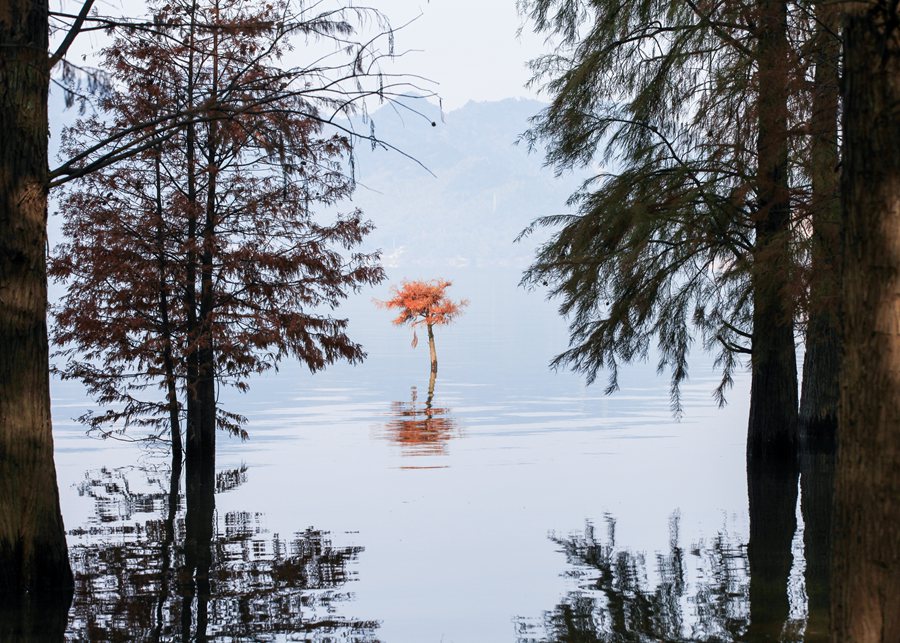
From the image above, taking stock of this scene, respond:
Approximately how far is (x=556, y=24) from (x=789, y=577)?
39.3ft

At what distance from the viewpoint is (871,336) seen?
215 inches

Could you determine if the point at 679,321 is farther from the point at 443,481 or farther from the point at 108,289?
the point at 108,289

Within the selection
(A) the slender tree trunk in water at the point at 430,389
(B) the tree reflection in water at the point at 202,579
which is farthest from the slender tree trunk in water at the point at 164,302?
(A) the slender tree trunk in water at the point at 430,389

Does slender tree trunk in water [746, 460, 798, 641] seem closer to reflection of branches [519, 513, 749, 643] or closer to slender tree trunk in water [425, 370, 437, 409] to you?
reflection of branches [519, 513, 749, 643]

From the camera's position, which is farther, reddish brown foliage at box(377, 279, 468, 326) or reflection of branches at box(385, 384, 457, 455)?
reddish brown foliage at box(377, 279, 468, 326)

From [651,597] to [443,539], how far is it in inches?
153

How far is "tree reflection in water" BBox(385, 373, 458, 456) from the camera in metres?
26.1

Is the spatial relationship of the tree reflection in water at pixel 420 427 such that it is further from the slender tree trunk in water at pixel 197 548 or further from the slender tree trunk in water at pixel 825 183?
the slender tree trunk in water at pixel 825 183

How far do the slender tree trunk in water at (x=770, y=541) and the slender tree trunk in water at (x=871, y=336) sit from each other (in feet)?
8.36

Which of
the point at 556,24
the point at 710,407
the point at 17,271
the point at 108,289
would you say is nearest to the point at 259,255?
the point at 108,289

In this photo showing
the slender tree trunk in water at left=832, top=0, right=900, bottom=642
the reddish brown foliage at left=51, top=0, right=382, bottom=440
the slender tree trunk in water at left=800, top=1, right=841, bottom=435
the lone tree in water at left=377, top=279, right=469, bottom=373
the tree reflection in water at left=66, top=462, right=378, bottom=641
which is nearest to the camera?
the slender tree trunk in water at left=832, top=0, right=900, bottom=642

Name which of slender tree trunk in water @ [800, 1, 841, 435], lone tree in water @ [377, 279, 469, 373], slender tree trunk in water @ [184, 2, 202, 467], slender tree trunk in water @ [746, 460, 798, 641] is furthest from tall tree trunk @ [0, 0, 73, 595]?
lone tree in water @ [377, 279, 469, 373]

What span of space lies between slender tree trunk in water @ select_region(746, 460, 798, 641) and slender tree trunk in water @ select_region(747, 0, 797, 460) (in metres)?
0.59

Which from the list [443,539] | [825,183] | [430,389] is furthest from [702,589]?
[430,389]
